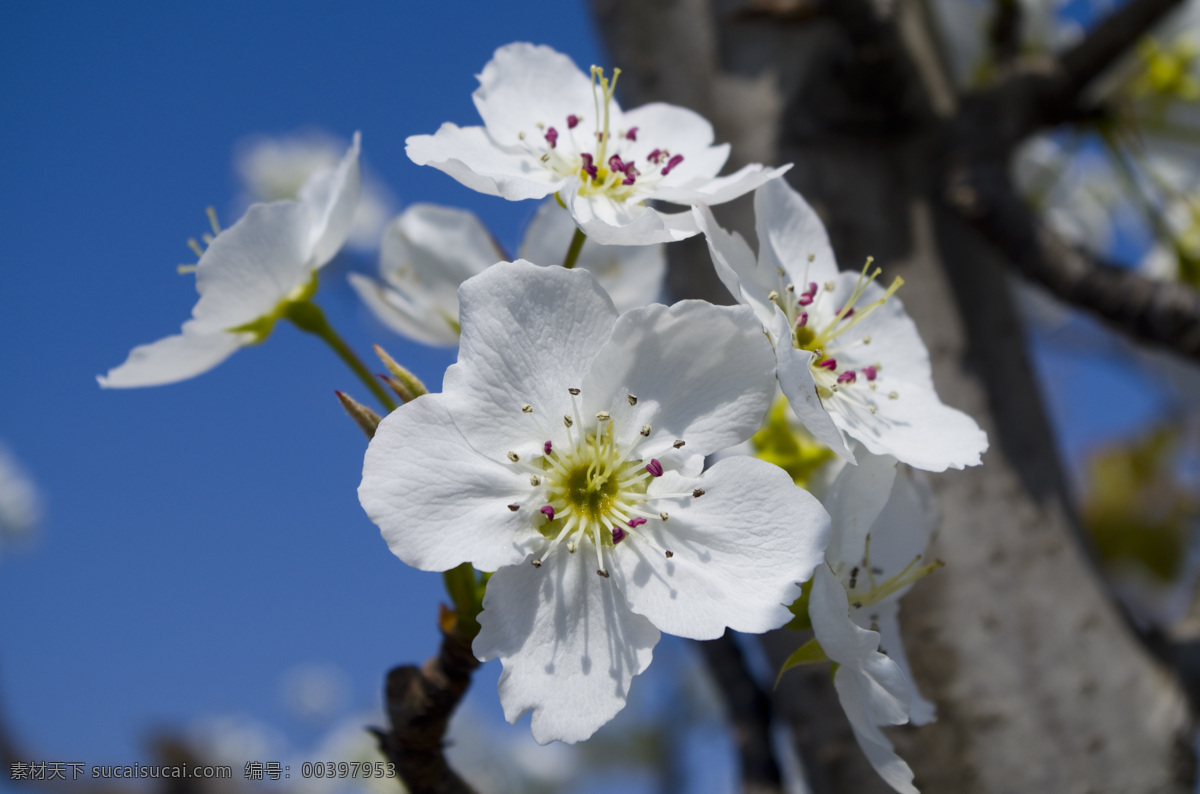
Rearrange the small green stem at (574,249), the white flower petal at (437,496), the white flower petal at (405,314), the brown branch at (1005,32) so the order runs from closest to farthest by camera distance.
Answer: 1. the white flower petal at (437,496)
2. the small green stem at (574,249)
3. the white flower petal at (405,314)
4. the brown branch at (1005,32)

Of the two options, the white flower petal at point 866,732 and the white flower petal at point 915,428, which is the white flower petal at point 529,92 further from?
the white flower petal at point 866,732

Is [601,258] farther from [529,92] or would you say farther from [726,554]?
[726,554]

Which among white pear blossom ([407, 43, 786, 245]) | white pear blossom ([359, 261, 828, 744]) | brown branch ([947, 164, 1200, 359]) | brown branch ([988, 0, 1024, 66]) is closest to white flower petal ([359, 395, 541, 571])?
white pear blossom ([359, 261, 828, 744])

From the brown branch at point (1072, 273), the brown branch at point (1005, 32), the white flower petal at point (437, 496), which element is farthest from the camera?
the brown branch at point (1005, 32)

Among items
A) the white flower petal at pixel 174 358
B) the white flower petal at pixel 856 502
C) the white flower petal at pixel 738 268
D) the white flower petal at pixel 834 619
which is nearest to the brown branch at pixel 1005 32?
the white flower petal at pixel 738 268

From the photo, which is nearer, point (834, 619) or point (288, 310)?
point (834, 619)

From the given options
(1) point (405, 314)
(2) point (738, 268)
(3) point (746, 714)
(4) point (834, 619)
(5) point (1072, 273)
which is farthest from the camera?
(5) point (1072, 273)

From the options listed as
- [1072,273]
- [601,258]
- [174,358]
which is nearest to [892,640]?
[601,258]
